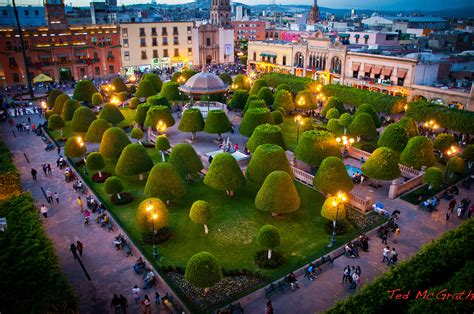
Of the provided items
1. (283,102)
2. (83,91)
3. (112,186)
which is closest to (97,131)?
(112,186)

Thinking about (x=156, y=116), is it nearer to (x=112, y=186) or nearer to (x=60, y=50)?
(x=112, y=186)

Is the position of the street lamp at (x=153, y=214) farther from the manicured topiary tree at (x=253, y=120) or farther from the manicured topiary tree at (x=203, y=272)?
the manicured topiary tree at (x=253, y=120)

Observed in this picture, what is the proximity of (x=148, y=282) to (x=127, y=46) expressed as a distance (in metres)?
74.3

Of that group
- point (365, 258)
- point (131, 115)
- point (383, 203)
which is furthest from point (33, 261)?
point (131, 115)

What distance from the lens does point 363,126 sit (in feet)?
145

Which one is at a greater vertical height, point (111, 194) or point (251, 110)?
point (251, 110)

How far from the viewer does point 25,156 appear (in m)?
42.8

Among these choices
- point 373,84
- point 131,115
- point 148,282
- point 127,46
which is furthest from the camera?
point 127,46

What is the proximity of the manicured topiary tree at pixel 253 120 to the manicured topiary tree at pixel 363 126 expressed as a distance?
9.91 m

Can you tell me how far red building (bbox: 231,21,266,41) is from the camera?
14225cm

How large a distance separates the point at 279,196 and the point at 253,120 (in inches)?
690

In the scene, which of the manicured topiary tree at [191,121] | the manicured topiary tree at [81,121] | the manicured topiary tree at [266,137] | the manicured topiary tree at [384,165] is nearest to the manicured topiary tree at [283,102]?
the manicured topiary tree at [191,121]

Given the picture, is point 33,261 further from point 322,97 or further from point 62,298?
point 322,97

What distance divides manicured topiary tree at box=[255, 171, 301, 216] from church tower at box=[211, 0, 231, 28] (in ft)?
320
